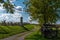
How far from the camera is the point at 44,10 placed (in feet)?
108

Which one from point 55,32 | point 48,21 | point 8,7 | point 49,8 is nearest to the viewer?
point 55,32

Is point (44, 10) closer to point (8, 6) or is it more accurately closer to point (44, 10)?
point (44, 10)

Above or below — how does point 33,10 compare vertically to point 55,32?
above

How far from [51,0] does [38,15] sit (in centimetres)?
300

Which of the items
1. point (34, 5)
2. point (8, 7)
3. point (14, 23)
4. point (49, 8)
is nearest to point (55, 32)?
point (49, 8)

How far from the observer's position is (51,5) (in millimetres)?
32938

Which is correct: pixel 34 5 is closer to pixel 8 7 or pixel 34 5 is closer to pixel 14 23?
pixel 8 7

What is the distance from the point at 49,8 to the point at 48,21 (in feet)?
9.46

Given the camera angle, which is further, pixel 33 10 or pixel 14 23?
pixel 14 23

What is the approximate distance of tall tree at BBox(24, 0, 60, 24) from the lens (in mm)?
32750

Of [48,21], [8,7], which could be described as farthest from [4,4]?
[48,21]

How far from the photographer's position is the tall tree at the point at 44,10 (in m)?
32.8

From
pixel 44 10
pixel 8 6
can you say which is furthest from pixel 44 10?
pixel 8 6

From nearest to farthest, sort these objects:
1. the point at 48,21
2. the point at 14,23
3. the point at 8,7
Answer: the point at 48,21, the point at 8,7, the point at 14,23
